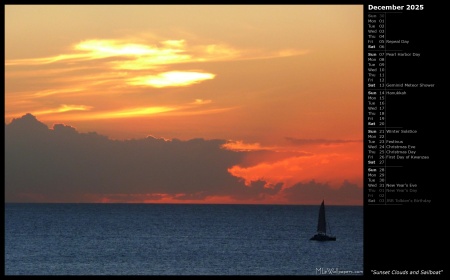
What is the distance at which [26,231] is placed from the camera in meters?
197
